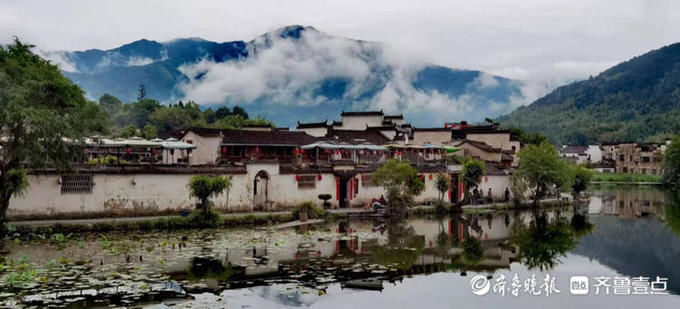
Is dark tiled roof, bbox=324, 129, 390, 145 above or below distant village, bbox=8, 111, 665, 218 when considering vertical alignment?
above

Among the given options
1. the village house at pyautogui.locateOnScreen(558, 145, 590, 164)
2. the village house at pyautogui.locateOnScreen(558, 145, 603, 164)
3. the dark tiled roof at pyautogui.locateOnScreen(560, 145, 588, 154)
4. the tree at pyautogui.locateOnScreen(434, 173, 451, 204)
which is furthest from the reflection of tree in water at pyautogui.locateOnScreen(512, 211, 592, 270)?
the dark tiled roof at pyautogui.locateOnScreen(560, 145, 588, 154)

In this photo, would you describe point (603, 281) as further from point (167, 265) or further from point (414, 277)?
point (167, 265)

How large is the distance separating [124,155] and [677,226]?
37.1m

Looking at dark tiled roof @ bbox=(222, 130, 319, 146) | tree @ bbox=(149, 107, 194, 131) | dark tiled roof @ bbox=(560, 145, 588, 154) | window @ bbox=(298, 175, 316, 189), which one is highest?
tree @ bbox=(149, 107, 194, 131)

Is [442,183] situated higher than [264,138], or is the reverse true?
[264,138]

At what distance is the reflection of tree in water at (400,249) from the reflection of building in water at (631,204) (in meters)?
20.2

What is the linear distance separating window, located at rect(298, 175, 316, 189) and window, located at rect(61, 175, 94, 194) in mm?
12594

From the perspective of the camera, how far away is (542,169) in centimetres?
4728

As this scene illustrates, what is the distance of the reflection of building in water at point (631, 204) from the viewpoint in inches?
1836

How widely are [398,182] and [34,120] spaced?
20.4 m

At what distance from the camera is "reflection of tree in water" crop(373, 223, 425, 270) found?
2388 centimetres
